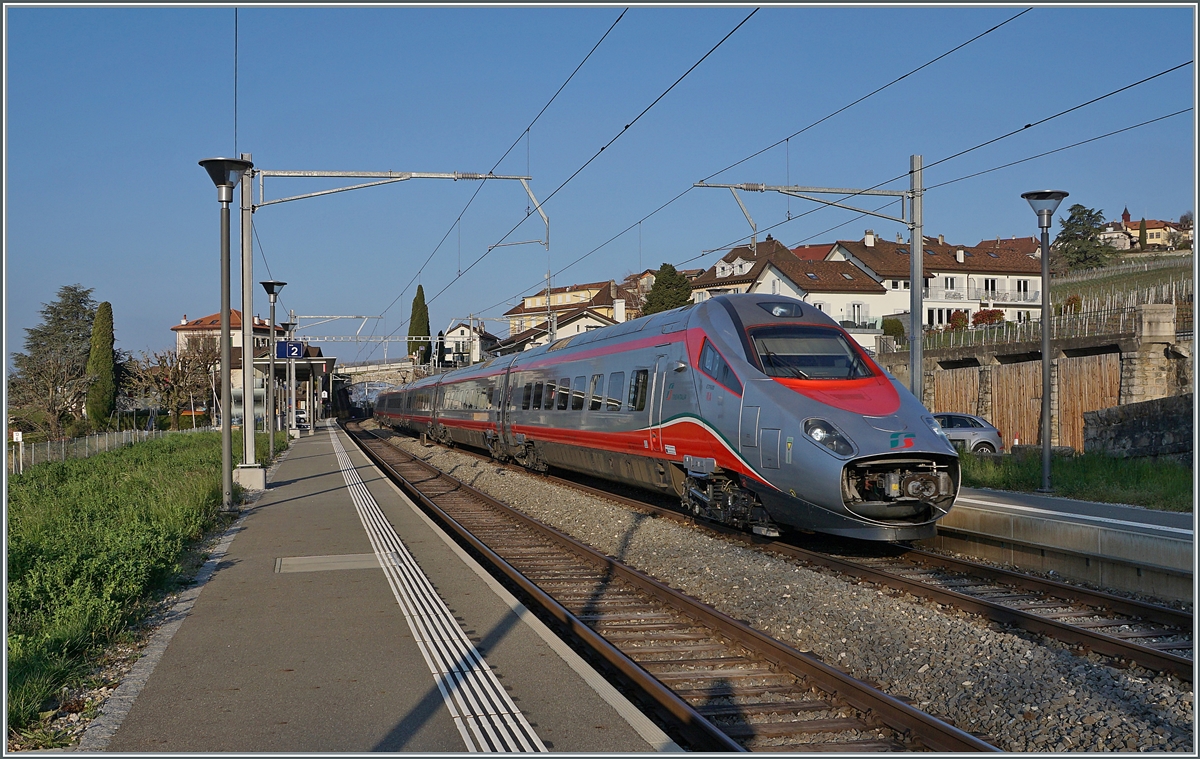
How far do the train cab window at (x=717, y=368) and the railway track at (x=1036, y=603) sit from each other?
2.08 metres

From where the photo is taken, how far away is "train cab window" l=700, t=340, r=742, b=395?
40.5ft

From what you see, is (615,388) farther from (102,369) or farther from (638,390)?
(102,369)

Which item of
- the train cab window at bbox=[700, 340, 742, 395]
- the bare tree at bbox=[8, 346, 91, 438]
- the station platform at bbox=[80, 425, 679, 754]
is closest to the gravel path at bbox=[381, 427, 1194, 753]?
the train cab window at bbox=[700, 340, 742, 395]

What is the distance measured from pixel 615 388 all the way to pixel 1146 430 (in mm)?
11036

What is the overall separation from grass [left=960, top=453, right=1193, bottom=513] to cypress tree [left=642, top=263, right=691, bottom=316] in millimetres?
46562

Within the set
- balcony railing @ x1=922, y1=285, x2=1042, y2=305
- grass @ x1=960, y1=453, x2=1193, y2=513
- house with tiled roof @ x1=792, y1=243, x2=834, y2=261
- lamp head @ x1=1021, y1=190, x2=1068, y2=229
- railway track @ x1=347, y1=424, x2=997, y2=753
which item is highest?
house with tiled roof @ x1=792, y1=243, x2=834, y2=261

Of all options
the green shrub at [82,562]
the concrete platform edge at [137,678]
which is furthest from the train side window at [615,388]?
the concrete platform edge at [137,678]

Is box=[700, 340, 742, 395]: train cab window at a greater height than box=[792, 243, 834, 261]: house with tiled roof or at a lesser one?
lesser

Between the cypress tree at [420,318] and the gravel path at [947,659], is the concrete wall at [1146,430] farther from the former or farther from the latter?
the cypress tree at [420,318]

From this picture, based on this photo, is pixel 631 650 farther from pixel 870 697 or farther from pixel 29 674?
pixel 29 674

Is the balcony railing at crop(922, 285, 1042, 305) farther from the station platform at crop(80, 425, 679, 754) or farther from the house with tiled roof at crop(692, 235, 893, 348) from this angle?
the station platform at crop(80, 425, 679, 754)

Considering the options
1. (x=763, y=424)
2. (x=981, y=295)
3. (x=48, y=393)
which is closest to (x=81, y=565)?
(x=763, y=424)

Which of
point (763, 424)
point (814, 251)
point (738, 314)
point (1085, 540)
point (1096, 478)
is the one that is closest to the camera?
point (1085, 540)

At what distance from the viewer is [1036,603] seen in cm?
955
